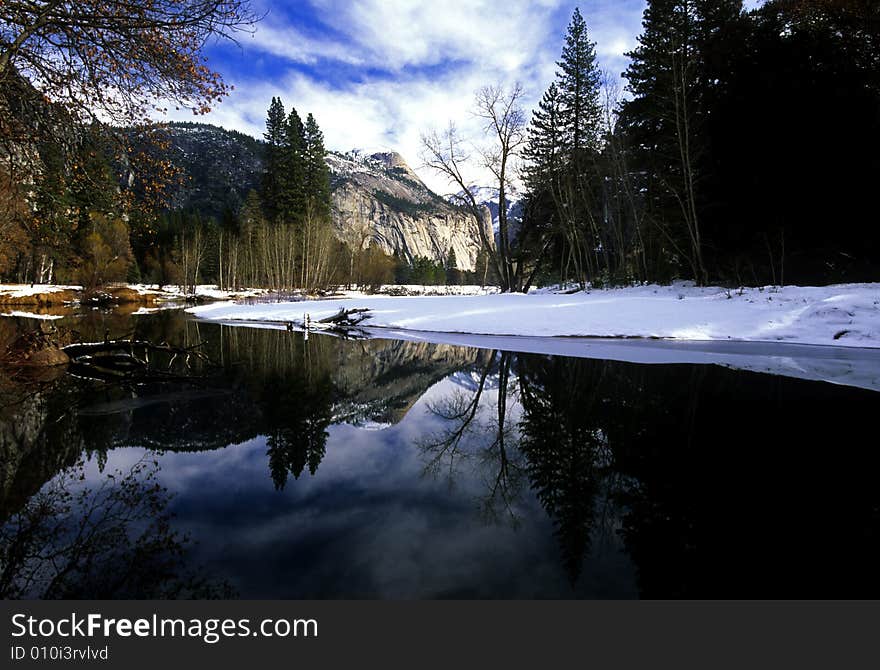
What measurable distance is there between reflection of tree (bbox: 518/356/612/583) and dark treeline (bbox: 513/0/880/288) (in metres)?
14.8

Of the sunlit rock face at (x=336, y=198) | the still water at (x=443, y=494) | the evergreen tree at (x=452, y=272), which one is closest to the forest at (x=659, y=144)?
the still water at (x=443, y=494)

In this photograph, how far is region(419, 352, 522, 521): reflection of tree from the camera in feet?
9.60

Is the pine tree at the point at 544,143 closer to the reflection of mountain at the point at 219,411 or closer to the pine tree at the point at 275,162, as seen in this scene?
the reflection of mountain at the point at 219,411

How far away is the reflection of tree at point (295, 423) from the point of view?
133 inches

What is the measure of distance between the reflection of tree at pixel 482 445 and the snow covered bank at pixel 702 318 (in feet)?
24.0

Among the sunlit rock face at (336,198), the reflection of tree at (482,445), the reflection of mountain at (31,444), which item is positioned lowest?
the reflection of tree at (482,445)

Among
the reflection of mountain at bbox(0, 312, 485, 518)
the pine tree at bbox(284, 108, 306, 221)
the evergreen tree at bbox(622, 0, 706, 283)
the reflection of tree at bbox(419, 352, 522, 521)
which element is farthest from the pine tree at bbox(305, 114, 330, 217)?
the reflection of tree at bbox(419, 352, 522, 521)

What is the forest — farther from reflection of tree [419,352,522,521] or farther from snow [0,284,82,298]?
snow [0,284,82,298]

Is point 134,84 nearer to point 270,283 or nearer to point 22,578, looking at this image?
point 22,578

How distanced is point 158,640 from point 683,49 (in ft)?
85.1

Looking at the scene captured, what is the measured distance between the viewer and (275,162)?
5138 cm

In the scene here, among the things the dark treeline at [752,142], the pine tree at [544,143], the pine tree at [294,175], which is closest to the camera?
the dark treeline at [752,142]

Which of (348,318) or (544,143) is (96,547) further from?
(544,143)

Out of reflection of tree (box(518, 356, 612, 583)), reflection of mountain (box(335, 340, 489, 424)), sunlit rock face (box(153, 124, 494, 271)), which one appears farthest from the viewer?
sunlit rock face (box(153, 124, 494, 271))
